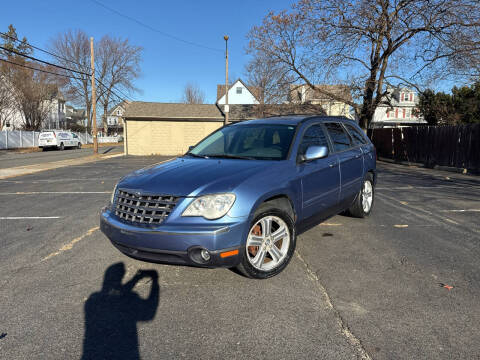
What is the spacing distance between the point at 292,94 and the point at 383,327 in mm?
21061

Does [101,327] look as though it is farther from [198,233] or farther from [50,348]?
[198,233]

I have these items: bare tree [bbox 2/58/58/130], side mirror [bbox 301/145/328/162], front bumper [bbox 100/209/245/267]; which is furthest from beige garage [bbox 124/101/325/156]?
front bumper [bbox 100/209/245/267]

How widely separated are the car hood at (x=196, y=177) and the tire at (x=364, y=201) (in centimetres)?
254

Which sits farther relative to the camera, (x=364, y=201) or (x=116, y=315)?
(x=364, y=201)

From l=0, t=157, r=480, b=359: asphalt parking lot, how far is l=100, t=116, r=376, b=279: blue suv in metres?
0.38

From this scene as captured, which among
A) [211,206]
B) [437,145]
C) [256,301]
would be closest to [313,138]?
[211,206]

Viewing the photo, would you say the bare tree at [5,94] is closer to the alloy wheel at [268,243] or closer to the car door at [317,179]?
the car door at [317,179]

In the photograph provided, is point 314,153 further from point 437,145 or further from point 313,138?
point 437,145

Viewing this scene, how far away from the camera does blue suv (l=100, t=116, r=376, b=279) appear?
2.78 meters

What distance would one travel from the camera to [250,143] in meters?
4.11

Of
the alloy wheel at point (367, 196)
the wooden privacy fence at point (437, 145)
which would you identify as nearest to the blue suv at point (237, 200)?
the alloy wheel at point (367, 196)

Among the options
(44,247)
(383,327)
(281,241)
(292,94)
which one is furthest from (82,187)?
(292,94)

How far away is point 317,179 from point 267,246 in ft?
3.76

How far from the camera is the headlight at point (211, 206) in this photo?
2.79 m
